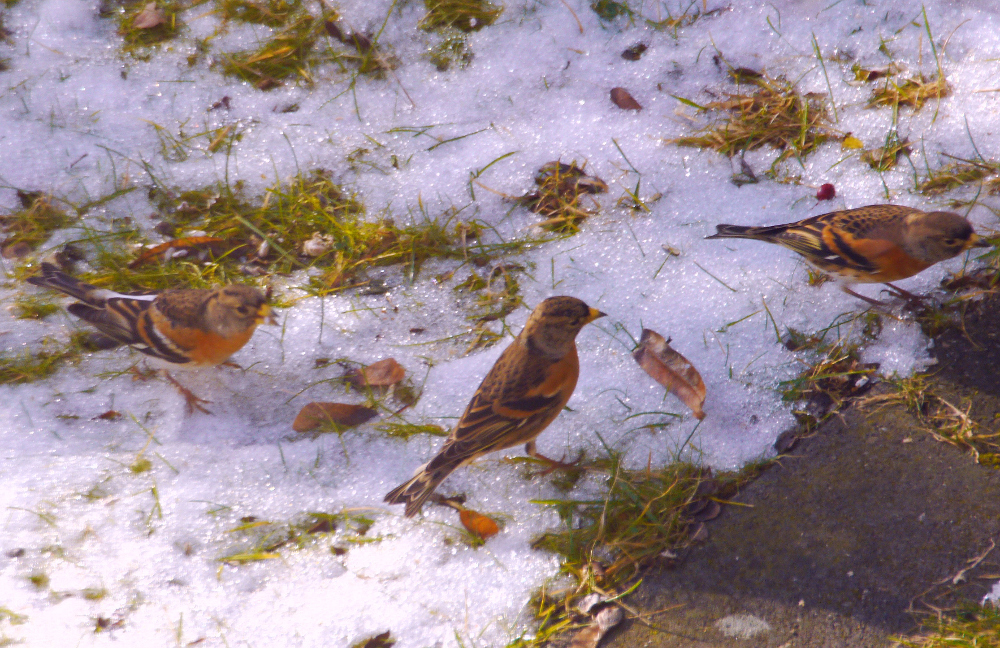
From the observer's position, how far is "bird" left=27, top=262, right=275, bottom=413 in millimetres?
3635

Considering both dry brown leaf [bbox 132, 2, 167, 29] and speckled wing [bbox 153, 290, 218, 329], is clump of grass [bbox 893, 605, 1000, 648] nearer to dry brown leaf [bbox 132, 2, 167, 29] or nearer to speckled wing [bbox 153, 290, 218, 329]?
speckled wing [bbox 153, 290, 218, 329]

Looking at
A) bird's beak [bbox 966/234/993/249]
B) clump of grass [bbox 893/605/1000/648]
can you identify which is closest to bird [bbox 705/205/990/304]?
bird's beak [bbox 966/234/993/249]

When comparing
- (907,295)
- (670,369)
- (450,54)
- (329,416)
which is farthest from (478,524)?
(450,54)

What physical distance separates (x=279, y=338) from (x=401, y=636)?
1.96 metres

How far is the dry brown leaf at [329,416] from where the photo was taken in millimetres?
3641

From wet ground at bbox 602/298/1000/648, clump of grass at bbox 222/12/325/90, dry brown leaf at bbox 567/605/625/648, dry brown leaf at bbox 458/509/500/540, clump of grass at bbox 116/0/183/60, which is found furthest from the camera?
clump of grass at bbox 116/0/183/60

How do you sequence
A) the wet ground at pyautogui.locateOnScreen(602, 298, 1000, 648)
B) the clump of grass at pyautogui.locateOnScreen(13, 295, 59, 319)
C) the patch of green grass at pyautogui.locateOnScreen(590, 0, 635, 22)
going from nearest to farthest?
the wet ground at pyautogui.locateOnScreen(602, 298, 1000, 648)
the clump of grass at pyautogui.locateOnScreen(13, 295, 59, 319)
the patch of green grass at pyautogui.locateOnScreen(590, 0, 635, 22)

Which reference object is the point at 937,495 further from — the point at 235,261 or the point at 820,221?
the point at 235,261

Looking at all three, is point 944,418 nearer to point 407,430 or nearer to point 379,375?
point 407,430

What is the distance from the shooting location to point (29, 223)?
4.49 meters

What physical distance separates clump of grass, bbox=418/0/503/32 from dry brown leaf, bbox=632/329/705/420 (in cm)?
284

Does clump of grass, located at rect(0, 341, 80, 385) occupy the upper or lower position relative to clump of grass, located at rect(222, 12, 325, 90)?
lower

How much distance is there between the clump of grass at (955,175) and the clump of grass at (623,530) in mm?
2114

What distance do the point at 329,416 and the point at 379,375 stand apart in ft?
1.19
